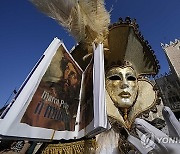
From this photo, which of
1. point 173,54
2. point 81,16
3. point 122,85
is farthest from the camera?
point 173,54

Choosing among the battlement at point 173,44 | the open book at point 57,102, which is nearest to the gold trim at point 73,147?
the open book at point 57,102

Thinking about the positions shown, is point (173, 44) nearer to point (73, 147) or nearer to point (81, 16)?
point (81, 16)

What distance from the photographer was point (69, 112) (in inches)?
55.4

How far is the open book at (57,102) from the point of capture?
1.08m

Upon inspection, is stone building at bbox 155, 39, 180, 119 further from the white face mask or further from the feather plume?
the feather plume

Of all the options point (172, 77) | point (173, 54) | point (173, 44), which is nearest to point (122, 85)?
point (173, 54)

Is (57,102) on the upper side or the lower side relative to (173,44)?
lower

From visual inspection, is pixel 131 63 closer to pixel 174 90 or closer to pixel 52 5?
pixel 52 5

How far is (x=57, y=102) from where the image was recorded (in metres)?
1.36

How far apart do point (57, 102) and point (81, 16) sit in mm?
731

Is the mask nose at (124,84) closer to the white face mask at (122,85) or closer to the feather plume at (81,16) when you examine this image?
the white face mask at (122,85)

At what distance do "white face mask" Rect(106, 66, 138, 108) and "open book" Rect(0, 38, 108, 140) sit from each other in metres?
0.44

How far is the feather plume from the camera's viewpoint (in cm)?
165

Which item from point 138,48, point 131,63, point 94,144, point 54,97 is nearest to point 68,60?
point 54,97
